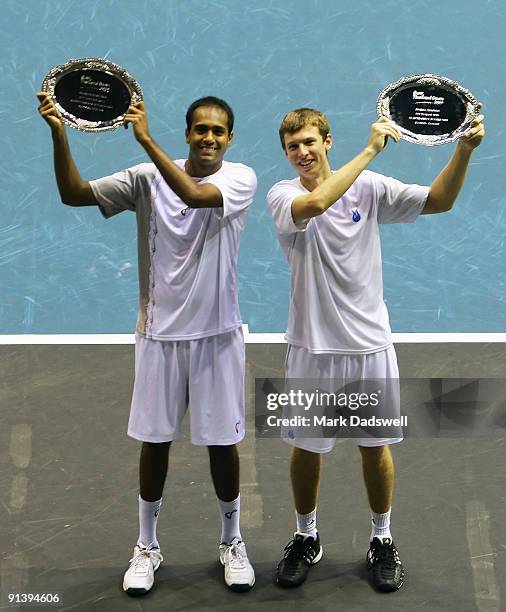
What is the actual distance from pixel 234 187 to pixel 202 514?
1780 mm

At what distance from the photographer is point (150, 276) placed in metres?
5.21

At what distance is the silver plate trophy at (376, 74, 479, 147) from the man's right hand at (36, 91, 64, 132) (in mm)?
1371

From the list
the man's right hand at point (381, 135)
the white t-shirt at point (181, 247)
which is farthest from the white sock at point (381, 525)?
the man's right hand at point (381, 135)

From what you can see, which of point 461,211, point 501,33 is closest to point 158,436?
point 461,211

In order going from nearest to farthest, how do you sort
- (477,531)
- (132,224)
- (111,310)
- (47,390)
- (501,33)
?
(477,531) → (47,390) → (111,310) → (132,224) → (501,33)

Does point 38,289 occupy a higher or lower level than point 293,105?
lower

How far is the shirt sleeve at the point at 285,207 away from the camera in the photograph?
5.06 metres

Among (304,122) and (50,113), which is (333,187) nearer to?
(304,122)

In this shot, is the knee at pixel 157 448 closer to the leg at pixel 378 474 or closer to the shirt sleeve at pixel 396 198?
the leg at pixel 378 474

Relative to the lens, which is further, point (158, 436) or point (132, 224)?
point (132, 224)

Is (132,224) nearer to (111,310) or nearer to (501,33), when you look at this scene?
(111,310)

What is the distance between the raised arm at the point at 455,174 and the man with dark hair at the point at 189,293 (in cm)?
81

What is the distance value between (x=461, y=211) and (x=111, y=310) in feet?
9.01

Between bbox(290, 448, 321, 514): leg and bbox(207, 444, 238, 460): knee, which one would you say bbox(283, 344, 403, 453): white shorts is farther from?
bbox(207, 444, 238, 460): knee
